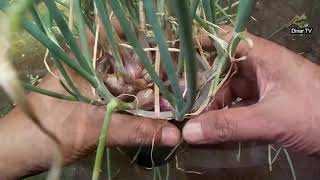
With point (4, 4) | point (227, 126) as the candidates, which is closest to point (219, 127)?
point (227, 126)

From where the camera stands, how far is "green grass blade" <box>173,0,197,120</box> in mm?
221

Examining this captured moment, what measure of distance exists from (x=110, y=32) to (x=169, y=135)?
117 millimetres

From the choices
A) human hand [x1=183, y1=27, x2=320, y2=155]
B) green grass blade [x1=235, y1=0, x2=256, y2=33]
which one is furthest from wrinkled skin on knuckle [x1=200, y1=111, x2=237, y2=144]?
green grass blade [x1=235, y1=0, x2=256, y2=33]

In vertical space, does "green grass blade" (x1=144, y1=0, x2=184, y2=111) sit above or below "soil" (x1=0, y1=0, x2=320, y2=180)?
above

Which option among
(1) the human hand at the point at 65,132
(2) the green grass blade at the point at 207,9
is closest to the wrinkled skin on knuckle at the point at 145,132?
(1) the human hand at the point at 65,132

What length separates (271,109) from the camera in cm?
45

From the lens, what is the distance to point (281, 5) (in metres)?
0.76

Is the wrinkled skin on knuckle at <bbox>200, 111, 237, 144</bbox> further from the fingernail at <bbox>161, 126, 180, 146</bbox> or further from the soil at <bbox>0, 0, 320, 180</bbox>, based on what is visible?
the soil at <bbox>0, 0, 320, 180</bbox>

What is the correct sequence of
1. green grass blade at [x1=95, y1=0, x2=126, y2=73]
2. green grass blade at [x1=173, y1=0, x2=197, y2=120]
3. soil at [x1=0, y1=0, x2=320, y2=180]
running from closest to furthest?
green grass blade at [x1=173, y1=0, x2=197, y2=120] → green grass blade at [x1=95, y1=0, x2=126, y2=73] → soil at [x1=0, y1=0, x2=320, y2=180]

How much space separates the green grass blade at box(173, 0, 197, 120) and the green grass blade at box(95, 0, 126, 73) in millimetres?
74

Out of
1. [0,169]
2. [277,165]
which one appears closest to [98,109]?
[0,169]

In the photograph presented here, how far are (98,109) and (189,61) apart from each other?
190 mm

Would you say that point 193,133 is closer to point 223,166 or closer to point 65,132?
point 65,132

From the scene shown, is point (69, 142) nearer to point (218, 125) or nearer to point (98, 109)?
point (98, 109)
